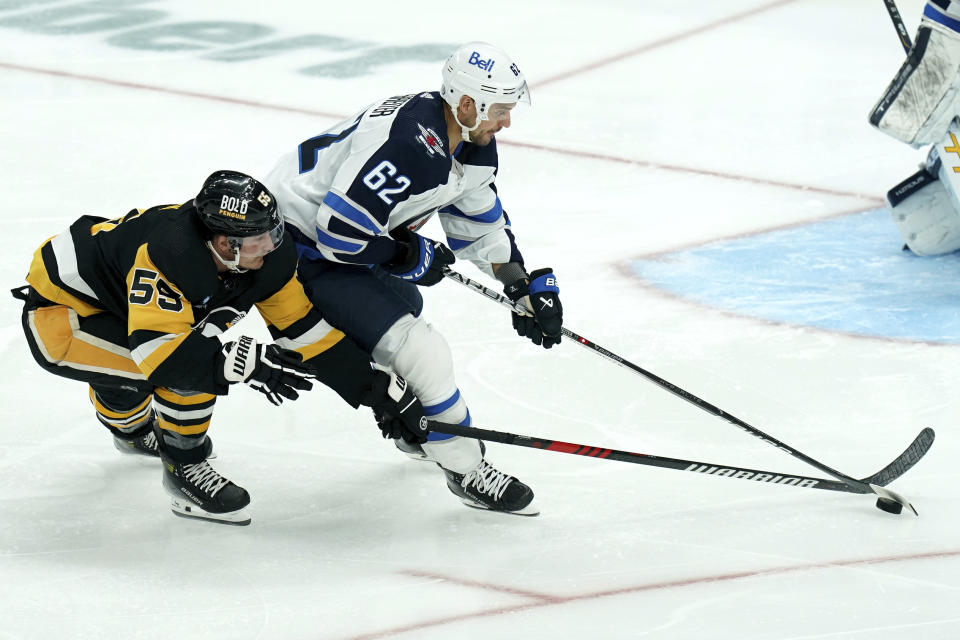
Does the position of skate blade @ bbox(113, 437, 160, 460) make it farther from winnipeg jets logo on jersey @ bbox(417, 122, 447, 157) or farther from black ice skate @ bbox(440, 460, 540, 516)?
winnipeg jets logo on jersey @ bbox(417, 122, 447, 157)

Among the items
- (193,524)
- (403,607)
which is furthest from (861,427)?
(193,524)

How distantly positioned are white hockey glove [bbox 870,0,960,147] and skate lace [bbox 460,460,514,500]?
2.18 meters

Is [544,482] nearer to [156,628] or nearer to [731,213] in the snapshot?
Result: [156,628]

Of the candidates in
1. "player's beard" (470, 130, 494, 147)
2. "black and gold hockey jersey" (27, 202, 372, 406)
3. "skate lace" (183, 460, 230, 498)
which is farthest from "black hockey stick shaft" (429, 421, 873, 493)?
"player's beard" (470, 130, 494, 147)

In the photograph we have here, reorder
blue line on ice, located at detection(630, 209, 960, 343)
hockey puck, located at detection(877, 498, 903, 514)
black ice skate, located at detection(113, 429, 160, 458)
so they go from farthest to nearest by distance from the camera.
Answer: blue line on ice, located at detection(630, 209, 960, 343) → black ice skate, located at detection(113, 429, 160, 458) → hockey puck, located at detection(877, 498, 903, 514)

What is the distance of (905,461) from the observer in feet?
10.6

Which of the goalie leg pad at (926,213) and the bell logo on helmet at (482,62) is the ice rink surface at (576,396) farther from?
the bell logo on helmet at (482,62)

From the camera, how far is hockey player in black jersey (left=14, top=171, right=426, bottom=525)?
2779 mm

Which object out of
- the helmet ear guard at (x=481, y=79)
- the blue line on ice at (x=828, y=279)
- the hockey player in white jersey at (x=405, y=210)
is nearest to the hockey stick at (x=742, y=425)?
the hockey player in white jersey at (x=405, y=210)

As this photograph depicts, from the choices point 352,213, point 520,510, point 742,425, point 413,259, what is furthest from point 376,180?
point 742,425

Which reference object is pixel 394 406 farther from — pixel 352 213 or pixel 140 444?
pixel 140 444

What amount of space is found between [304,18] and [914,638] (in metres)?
6.48

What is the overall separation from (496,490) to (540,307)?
47 centimetres

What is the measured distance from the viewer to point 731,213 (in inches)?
209
